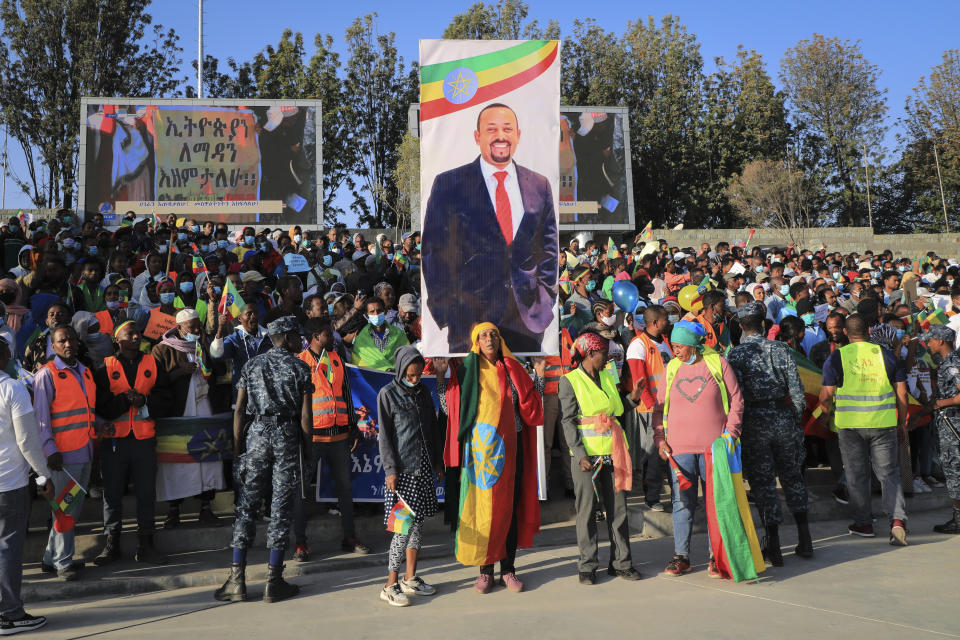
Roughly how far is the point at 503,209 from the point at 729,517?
3070mm

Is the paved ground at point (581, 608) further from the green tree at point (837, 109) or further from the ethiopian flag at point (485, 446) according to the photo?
the green tree at point (837, 109)

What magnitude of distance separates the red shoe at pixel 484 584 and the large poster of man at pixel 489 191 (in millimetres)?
1809

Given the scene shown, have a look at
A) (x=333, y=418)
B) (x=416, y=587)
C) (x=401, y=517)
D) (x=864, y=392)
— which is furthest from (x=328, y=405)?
(x=864, y=392)

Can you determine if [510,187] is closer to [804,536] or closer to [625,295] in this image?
[804,536]

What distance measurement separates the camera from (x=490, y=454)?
6.18m

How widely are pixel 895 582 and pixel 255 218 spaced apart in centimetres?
2433

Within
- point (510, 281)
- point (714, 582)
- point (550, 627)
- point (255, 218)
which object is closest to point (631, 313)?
point (510, 281)

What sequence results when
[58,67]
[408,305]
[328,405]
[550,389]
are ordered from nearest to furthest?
1. [328,405]
2. [550,389]
3. [408,305]
4. [58,67]

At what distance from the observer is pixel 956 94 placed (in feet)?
133

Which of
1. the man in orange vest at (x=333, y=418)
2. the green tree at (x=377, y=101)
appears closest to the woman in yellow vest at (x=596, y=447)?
the man in orange vest at (x=333, y=418)

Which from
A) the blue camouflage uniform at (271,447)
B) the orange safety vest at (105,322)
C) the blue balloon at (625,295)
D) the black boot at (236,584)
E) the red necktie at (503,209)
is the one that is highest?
the red necktie at (503,209)

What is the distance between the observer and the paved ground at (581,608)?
512cm

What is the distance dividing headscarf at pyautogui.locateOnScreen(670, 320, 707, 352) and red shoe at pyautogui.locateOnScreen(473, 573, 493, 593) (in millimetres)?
2311

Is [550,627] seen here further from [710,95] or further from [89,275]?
[710,95]
